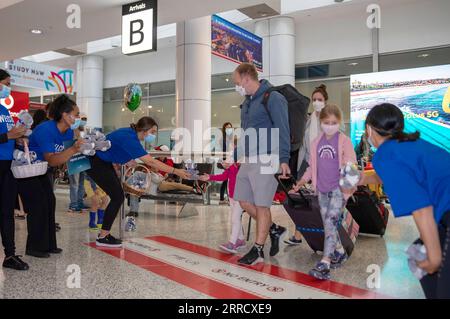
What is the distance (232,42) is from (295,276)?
740cm

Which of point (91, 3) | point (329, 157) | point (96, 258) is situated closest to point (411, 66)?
point (91, 3)

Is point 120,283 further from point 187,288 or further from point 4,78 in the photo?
point 4,78

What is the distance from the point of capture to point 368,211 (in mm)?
4832

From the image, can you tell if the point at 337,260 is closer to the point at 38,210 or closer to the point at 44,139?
the point at 38,210

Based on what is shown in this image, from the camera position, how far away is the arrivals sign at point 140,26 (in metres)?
7.00

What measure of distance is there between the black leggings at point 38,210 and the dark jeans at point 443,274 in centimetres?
326

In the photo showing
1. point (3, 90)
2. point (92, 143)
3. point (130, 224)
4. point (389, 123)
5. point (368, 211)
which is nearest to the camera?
point (389, 123)

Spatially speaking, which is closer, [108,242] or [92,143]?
[92,143]

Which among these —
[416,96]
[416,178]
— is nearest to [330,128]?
[416,178]

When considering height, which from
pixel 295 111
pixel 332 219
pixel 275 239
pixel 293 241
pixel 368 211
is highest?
pixel 295 111

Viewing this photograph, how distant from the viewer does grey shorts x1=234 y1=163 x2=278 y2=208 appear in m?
3.54

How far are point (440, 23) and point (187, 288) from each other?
37.2 feet

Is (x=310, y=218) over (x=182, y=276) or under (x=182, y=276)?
over

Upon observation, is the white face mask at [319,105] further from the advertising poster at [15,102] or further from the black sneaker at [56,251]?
the advertising poster at [15,102]
